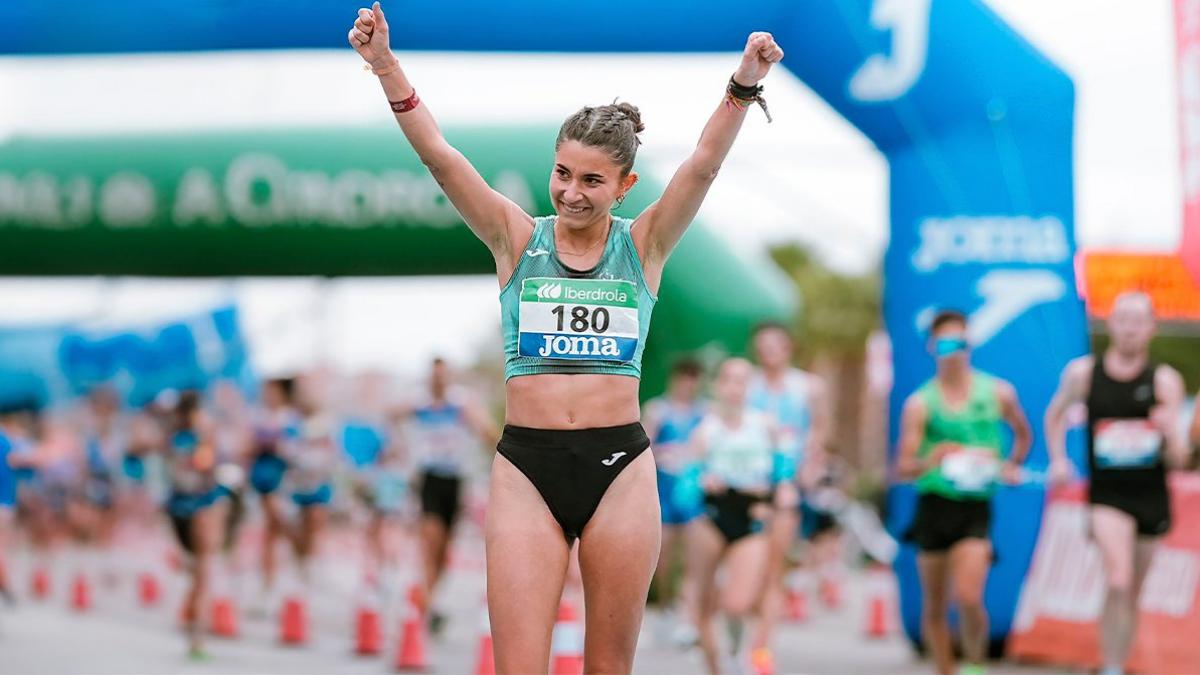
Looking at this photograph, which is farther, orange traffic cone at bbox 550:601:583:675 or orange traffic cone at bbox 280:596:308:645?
orange traffic cone at bbox 280:596:308:645

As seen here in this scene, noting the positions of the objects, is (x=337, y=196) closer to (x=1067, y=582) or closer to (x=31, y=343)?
(x=1067, y=582)

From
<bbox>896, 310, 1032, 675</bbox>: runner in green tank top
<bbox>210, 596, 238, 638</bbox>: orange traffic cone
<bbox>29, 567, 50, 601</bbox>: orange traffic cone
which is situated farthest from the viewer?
<bbox>29, 567, 50, 601</bbox>: orange traffic cone

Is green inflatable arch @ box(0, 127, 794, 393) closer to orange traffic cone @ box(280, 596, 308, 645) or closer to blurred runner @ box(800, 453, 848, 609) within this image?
blurred runner @ box(800, 453, 848, 609)

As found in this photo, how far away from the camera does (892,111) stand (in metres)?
9.90

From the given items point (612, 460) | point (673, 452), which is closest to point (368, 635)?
point (673, 452)

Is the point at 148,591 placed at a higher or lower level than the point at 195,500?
lower

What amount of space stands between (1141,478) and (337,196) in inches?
316

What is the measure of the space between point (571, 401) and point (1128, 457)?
4.47 meters

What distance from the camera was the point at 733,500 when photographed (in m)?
8.72

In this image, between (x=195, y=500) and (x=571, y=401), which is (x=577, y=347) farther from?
(x=195, y=500)

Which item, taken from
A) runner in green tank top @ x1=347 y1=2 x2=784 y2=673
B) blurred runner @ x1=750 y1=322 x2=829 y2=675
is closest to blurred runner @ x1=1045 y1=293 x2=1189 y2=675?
blurred runner @ x1=750 y1=322 x2=829 y2=675

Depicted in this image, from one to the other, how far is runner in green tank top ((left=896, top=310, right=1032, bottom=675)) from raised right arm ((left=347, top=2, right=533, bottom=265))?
393cm

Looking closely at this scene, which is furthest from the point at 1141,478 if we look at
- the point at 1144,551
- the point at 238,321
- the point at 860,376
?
the point at 860,376

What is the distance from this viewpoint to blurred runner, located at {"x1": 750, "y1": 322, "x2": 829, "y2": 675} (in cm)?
941
